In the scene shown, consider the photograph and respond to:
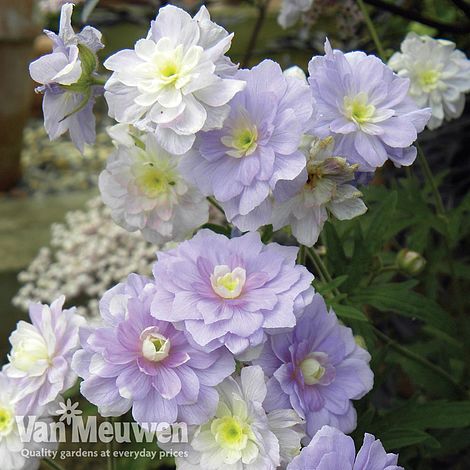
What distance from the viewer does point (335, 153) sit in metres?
0.58

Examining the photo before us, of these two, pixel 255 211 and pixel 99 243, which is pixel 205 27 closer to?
pixel 255 211

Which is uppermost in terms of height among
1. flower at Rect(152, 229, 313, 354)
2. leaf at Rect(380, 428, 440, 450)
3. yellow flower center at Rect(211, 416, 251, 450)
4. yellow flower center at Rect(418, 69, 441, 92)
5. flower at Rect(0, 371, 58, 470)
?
flower at Rect(152, 229, 313, 354)

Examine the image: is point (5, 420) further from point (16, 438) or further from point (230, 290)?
point (230, 290)

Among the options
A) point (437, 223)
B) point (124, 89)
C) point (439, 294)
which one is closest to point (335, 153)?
point (124, 89)

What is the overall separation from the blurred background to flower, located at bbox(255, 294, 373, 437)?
26 centimetres

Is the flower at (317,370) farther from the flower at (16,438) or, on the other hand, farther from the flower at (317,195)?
the flower at (16,438)

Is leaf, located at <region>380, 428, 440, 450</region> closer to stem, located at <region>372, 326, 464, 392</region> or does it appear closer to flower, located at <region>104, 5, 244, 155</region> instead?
stem, located at <region>372, 326, 464, 392</region>

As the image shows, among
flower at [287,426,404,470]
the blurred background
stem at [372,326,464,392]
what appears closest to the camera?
flower at [287,426,404,470]

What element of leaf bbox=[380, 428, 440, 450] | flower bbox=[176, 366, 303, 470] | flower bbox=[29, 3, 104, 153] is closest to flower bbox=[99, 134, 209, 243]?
flower bbox=[29, 3, 104, 153]

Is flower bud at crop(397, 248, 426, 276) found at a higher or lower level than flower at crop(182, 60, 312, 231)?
lower

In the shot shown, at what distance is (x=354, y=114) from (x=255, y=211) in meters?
0.10

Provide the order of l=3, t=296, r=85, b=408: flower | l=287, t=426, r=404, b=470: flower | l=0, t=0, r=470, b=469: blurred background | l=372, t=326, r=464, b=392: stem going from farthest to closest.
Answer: l=0, t=0, r=470, b=469: blurred background < l=372, t=326, r=464, b=392: stem < l=3, t=296, r=85, b=408: flower < l=287, t=426, r=404, b=470: flower

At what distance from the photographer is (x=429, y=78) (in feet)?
2.90

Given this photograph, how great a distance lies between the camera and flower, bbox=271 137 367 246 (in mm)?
562
